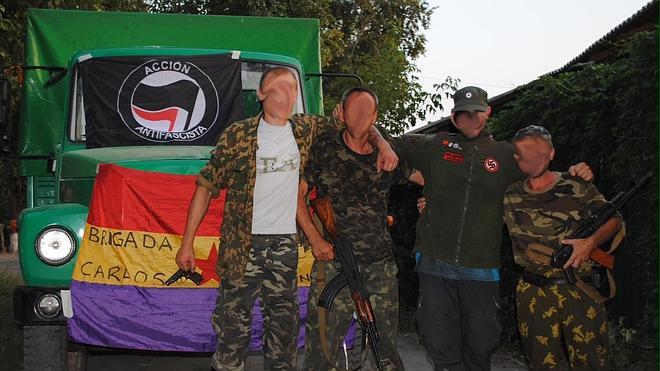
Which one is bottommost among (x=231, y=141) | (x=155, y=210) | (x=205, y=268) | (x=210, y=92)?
(x=205, y=268)

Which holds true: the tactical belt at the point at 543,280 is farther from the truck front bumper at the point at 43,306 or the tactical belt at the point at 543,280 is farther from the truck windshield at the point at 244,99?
the truck windshield at the point at 244,99

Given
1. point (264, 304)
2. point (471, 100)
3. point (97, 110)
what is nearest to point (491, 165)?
point (471, 100)

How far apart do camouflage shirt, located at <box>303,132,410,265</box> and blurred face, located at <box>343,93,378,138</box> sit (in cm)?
16

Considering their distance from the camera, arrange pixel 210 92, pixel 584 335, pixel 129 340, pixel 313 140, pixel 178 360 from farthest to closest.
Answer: pixel 178 360, pixel 210 92, pixel 129 340, pixel 313 140, pixel 584 335

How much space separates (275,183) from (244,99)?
250 cm

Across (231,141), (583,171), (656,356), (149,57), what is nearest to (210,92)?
(149,57)

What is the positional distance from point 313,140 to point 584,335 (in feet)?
6.12

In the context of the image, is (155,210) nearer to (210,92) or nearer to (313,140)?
(313,140)

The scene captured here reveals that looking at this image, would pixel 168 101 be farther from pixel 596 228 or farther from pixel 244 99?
pixel 596 228

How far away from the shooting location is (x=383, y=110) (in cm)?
1518

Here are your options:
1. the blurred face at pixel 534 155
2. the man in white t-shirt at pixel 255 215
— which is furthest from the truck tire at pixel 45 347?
the blurred face at pixel 534 155

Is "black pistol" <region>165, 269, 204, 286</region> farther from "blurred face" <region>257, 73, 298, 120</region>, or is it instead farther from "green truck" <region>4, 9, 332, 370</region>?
"blurred face" <region>257, 73, 298, 120</region>

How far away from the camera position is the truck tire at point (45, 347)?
5.19 m

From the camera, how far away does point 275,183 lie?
15.3ft
